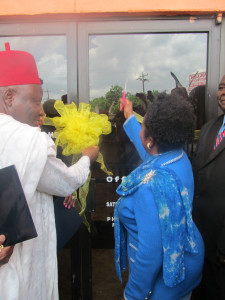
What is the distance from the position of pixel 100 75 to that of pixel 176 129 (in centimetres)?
104

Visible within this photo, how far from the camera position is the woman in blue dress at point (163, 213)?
1224 millimetres

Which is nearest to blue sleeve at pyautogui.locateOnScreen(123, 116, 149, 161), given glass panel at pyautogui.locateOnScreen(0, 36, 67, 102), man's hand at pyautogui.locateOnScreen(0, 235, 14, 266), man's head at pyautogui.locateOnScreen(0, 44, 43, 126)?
glass panel at pyautogui.locateOnScreen(0, 36, 67, 102)

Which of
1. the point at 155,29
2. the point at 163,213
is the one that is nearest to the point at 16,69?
the point at 163,213

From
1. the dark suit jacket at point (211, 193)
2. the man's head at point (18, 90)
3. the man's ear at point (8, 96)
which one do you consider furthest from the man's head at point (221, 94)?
the man's ear at point (8, 96)

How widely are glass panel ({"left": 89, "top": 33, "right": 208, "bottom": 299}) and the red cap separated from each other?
0.75 m

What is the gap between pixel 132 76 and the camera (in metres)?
2.15

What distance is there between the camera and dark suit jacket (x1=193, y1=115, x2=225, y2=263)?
1.71 m

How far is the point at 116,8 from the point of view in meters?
1.87

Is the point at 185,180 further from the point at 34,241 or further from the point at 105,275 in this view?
the point at 105,275

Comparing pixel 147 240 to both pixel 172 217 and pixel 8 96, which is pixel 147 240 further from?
pixel 8 96

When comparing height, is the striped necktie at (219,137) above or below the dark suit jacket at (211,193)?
above

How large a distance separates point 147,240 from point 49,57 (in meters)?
1.60

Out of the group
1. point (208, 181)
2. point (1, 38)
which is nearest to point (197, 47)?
point (208, 181)

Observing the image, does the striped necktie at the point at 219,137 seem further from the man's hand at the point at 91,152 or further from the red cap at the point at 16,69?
the red cap at the point at 16,69
